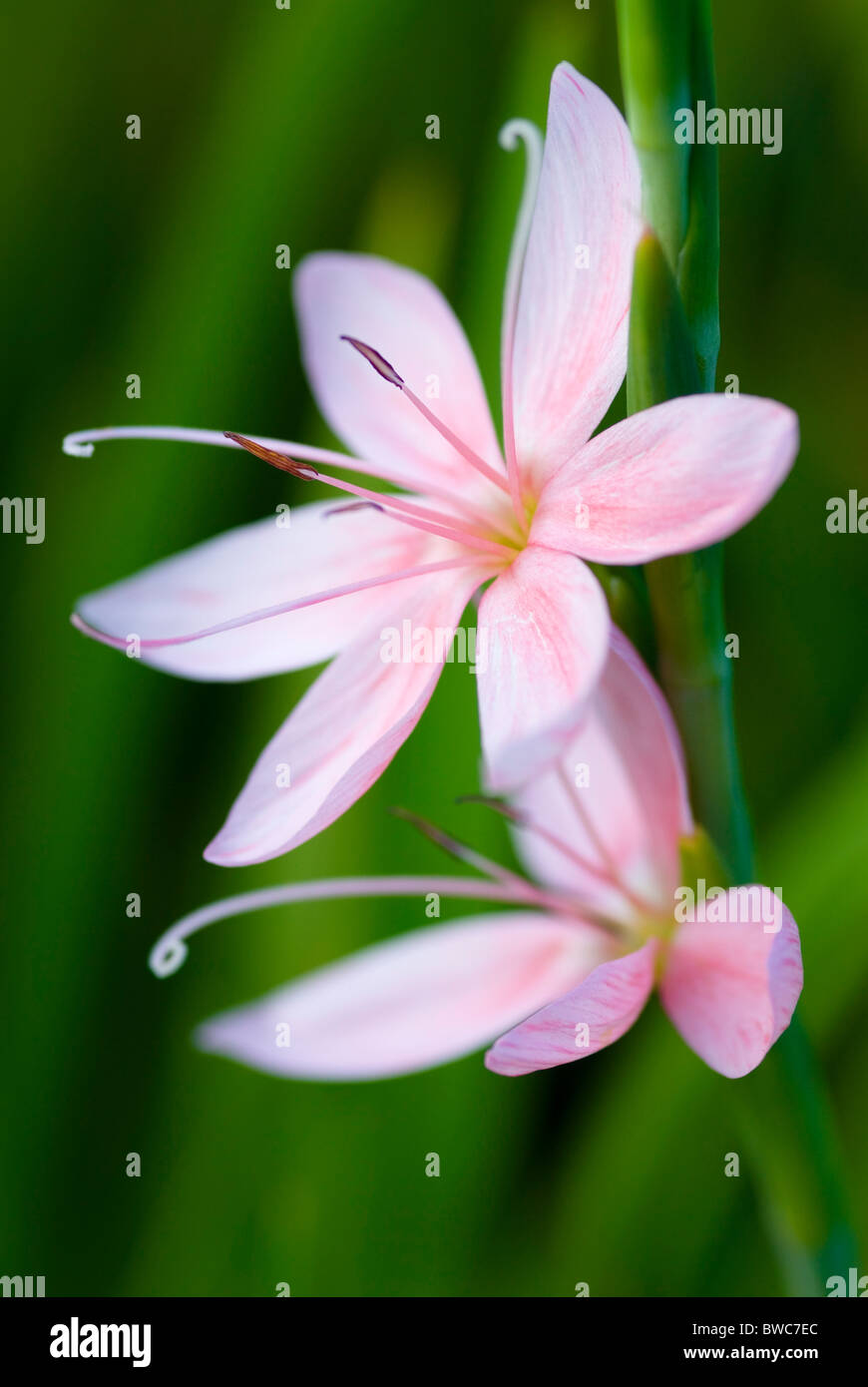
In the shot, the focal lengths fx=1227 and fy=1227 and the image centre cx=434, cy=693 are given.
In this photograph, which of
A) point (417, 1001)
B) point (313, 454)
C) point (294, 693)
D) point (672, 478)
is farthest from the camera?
point (294, 693)

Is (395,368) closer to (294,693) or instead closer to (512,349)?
(512,349)

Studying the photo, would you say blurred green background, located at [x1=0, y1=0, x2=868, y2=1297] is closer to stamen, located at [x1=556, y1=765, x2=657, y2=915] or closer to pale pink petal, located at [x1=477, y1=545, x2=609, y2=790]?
stamen, located at [x1=556, y1=765, x2=657, y2=915]

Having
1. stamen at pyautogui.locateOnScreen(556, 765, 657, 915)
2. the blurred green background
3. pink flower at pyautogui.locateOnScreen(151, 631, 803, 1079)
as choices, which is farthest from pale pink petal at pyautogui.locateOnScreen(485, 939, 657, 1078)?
the blurred green background

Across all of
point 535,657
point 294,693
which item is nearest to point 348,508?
point 535,657

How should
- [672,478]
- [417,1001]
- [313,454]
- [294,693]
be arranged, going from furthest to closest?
[294,693] < [417,1001] < [313,454] < [672,478]

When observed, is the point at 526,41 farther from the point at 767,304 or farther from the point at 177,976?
the point at 177,976

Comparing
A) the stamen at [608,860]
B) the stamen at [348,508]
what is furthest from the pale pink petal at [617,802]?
the stamen at [348,508]

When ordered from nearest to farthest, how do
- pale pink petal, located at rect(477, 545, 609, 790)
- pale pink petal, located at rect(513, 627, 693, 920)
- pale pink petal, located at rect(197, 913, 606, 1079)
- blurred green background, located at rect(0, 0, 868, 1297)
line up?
pale pink petal, located at rect(477, 545, 609, 790), pale pink petal, located at rect(513, 627, 693, 920), pale pink petal, located at rect(197, 913, 606, 1079), blurred green background, located at rect(0, 0, 868, 1297)
